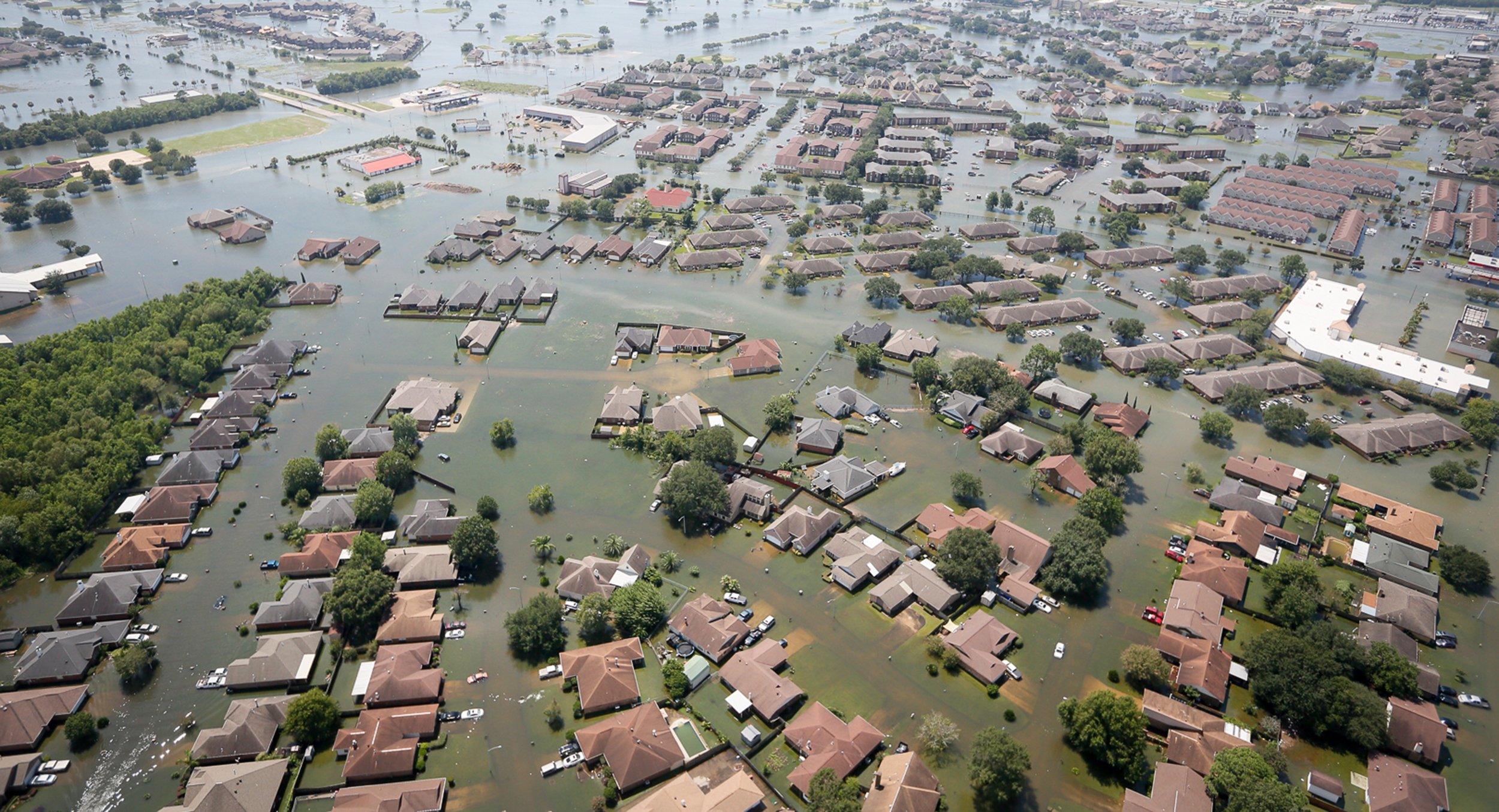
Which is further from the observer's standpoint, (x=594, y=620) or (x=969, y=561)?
(x=969, y=561)

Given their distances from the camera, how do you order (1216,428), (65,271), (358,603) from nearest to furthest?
(358,603), (1216,428), (65,271)

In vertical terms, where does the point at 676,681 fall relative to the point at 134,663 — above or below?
below

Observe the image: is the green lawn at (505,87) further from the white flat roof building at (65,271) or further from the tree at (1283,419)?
the tree at (1283,419)

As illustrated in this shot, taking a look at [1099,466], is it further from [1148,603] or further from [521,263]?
[521,263]

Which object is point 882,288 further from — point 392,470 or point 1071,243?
point 392,470

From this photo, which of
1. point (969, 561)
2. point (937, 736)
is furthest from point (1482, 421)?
point (937, 736)

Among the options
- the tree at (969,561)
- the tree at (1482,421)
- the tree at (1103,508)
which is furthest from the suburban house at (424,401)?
the tree at (1482,421)

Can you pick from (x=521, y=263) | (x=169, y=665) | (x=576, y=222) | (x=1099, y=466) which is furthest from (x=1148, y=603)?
(x=576, y=222)
